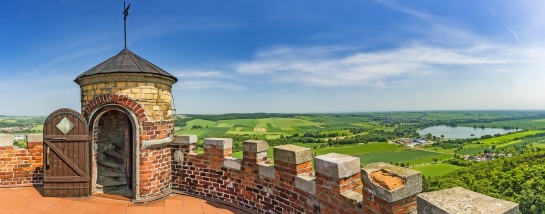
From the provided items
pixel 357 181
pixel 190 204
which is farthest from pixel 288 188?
pixel 190 204

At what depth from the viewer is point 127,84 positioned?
5.43 metres

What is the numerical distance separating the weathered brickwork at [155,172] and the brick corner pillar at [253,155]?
75.4 inches

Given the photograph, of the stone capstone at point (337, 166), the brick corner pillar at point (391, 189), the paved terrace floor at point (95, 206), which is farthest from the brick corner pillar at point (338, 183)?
the paved terrace floor at point (95, 206)

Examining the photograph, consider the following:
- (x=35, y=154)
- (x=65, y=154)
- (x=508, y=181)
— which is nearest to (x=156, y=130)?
(x=65, y=154)

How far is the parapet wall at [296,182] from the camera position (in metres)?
2.77

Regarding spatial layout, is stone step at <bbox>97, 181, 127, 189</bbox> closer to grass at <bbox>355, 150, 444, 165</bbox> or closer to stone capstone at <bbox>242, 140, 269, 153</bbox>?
stone capstone at <bbox>242, 140, 269, 153</bbox>

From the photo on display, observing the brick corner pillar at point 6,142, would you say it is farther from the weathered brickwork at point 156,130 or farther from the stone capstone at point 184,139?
the stone capstone at point 184,139

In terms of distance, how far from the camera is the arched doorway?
5699 mm

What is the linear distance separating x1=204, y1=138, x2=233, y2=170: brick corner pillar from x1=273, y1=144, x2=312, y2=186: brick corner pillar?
1.34 m

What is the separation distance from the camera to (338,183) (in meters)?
3.44

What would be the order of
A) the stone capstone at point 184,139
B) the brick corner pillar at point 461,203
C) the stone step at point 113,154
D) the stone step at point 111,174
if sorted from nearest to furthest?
the brick corner pillar at point 461,203, the stone capstone at point 184,139, the stone step at point 111,174, the stone step at point 113,154

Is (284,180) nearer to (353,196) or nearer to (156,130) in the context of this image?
(353,196)

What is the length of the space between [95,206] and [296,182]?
3.93 metres

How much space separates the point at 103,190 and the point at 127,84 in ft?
8.34
